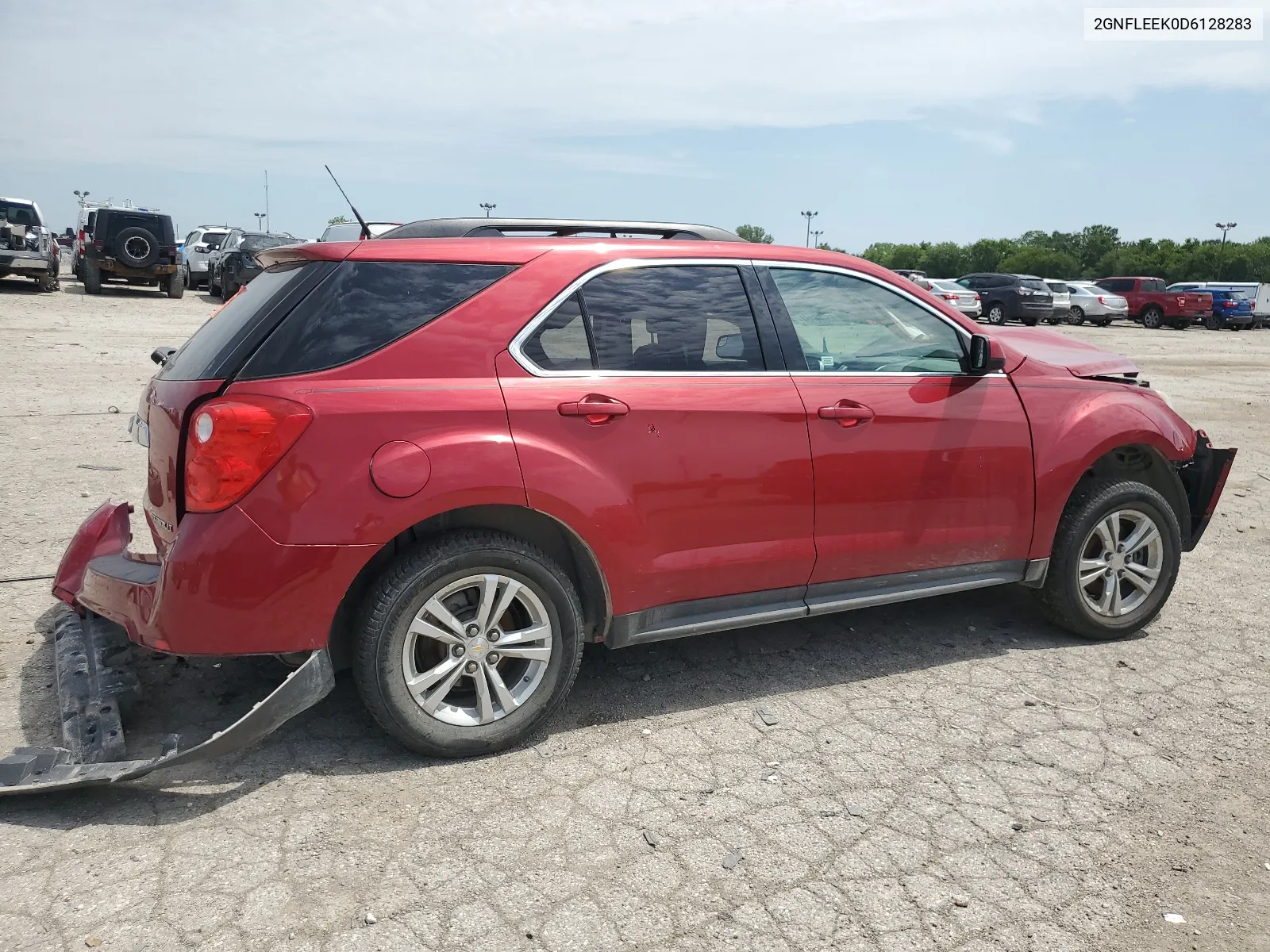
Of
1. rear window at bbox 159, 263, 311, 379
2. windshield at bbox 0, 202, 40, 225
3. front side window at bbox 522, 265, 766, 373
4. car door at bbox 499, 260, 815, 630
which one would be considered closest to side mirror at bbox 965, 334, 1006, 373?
car door at bbox 499, 260, 815, 630

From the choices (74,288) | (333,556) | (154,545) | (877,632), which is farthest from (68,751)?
(74,288)

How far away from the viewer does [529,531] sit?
3625 millimetres

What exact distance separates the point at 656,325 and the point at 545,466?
75 cm

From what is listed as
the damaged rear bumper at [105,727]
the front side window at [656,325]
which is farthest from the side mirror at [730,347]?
the damaged rear bumper at [105,727]

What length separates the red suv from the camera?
3166 millimetres

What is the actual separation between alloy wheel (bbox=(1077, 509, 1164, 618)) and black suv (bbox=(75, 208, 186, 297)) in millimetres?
24264

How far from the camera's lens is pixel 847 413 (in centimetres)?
401

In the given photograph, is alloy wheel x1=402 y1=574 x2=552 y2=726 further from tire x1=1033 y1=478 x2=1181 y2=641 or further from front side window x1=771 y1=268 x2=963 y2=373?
tire x1=1033 y1=478 x2=1181 y2=641

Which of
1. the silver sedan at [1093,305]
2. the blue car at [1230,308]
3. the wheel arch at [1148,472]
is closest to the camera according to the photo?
the wheel arch at [1148,472]

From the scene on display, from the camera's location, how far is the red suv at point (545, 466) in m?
3.17

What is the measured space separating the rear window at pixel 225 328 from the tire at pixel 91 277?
77.8ft

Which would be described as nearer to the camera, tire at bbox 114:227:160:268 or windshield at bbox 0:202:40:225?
windshield at bbox 0:202:40:225

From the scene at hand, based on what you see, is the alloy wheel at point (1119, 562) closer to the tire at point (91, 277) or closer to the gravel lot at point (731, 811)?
the gravel lot at point (731, 811)

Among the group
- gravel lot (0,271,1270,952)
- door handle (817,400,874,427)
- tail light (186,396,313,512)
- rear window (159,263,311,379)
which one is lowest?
gravel lot (0,271,1270,952)
